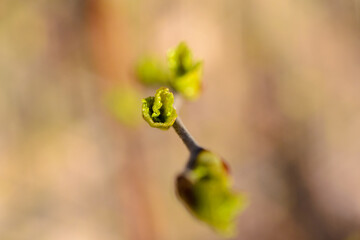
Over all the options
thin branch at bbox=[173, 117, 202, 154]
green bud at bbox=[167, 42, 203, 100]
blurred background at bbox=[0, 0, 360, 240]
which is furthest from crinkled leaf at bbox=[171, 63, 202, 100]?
blurred background at bbox=[0, 0, 360, 240]

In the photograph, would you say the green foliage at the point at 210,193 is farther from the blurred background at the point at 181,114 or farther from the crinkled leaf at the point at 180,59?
the blurred background at the point at 181,114

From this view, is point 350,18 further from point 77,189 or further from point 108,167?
point 77,189

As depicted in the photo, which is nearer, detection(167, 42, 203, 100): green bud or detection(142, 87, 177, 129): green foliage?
detection(142, 87, 177, 129): green foliage

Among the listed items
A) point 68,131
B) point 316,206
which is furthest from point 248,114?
point 68,131

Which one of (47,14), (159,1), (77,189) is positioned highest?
(47,14)

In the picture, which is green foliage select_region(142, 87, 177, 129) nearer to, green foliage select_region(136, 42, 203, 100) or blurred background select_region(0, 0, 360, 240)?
green foliage select_region(136, 42, 203, 100)
